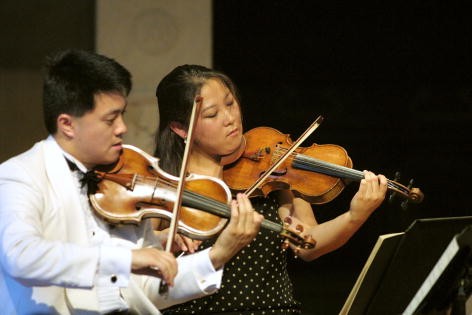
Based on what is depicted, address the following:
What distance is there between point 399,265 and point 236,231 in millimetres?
529

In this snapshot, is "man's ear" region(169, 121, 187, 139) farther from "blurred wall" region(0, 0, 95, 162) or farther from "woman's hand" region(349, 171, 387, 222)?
"blurred wall" region(0, 0, 95, 162)

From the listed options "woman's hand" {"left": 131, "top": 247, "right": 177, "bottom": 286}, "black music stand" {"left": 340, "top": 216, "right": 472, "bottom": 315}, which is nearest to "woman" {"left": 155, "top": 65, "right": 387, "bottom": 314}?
"black music stand" {"left": 340, "top": 216, "right": 472, "bottom": 315}

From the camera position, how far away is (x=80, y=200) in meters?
1.87

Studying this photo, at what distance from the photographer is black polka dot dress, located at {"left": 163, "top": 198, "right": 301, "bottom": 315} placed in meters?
2.33

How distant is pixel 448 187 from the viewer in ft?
13.7

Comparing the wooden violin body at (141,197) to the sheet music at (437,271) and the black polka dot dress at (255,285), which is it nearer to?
the black polka dot dress at (255,285)

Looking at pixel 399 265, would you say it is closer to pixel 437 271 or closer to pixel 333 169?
pixel 437 271

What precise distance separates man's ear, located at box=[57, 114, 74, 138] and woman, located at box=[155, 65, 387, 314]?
1.75 feet

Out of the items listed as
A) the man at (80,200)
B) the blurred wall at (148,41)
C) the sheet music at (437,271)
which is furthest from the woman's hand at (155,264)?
the blurred wall at (148,41)

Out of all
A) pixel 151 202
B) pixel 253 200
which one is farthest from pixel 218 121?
pixel 151 202

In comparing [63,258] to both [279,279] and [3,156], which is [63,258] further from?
[3,156]

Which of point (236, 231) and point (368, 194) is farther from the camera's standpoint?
point (368, 194)

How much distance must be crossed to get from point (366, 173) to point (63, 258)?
1063 mm

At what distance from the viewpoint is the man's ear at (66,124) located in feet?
6.07
